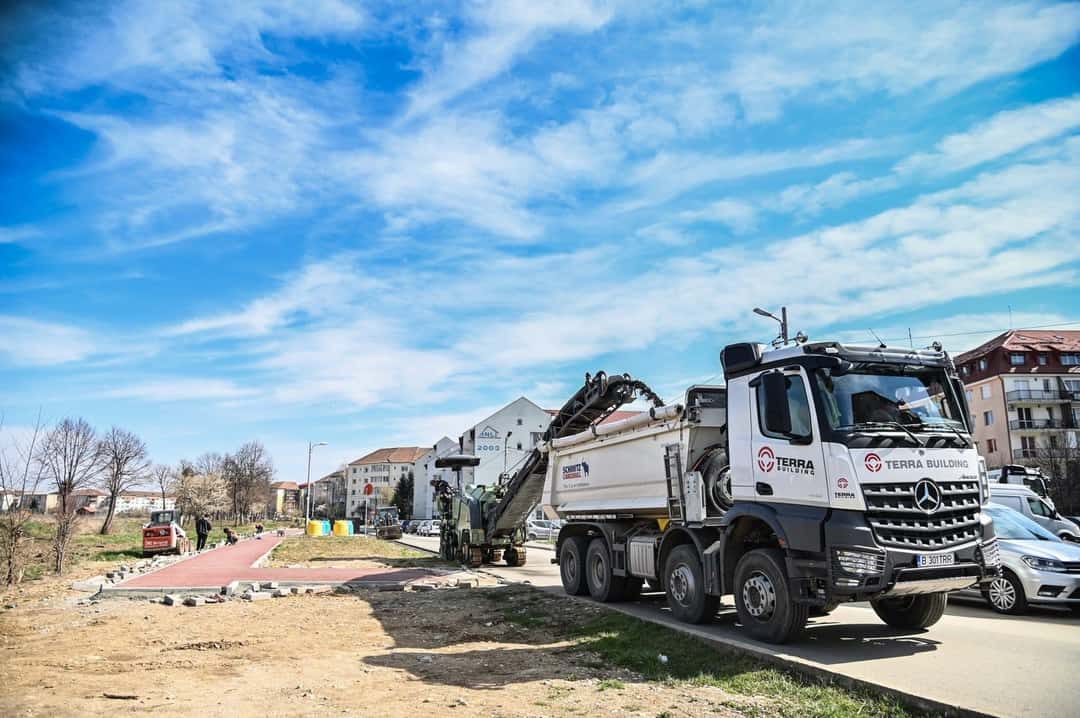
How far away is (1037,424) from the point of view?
5722 centimetres

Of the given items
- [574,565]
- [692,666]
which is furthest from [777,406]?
[574,565]

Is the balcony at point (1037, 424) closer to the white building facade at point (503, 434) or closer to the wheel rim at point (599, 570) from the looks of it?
the white building facade at point (503, 434)

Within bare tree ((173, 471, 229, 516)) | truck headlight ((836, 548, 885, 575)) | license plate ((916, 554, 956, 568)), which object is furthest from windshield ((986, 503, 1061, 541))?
bare tree ((173, 471, 229, 516))

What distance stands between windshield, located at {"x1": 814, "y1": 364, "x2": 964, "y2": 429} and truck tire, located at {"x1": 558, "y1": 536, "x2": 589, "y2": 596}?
675 cm

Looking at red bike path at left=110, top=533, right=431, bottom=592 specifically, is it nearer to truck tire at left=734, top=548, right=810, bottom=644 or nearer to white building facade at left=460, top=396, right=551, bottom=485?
truck tire at left=734, top=548, right=810, bottom=644

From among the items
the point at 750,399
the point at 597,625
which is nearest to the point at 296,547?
the point at 597,625

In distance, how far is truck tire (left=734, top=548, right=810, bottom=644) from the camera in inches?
318

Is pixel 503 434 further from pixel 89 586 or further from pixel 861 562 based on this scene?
pixel 861 562


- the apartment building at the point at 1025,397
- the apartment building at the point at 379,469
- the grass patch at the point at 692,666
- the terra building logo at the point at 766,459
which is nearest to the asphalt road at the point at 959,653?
the grass patch at the point at 692,666

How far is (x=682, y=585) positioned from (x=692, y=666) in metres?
2.72

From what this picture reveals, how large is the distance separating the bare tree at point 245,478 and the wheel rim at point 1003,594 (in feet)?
245

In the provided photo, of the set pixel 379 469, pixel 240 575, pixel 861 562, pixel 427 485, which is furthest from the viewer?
pixel 379 469

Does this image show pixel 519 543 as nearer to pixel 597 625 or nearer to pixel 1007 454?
pixel 597 625

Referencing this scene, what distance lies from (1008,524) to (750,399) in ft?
20.4
